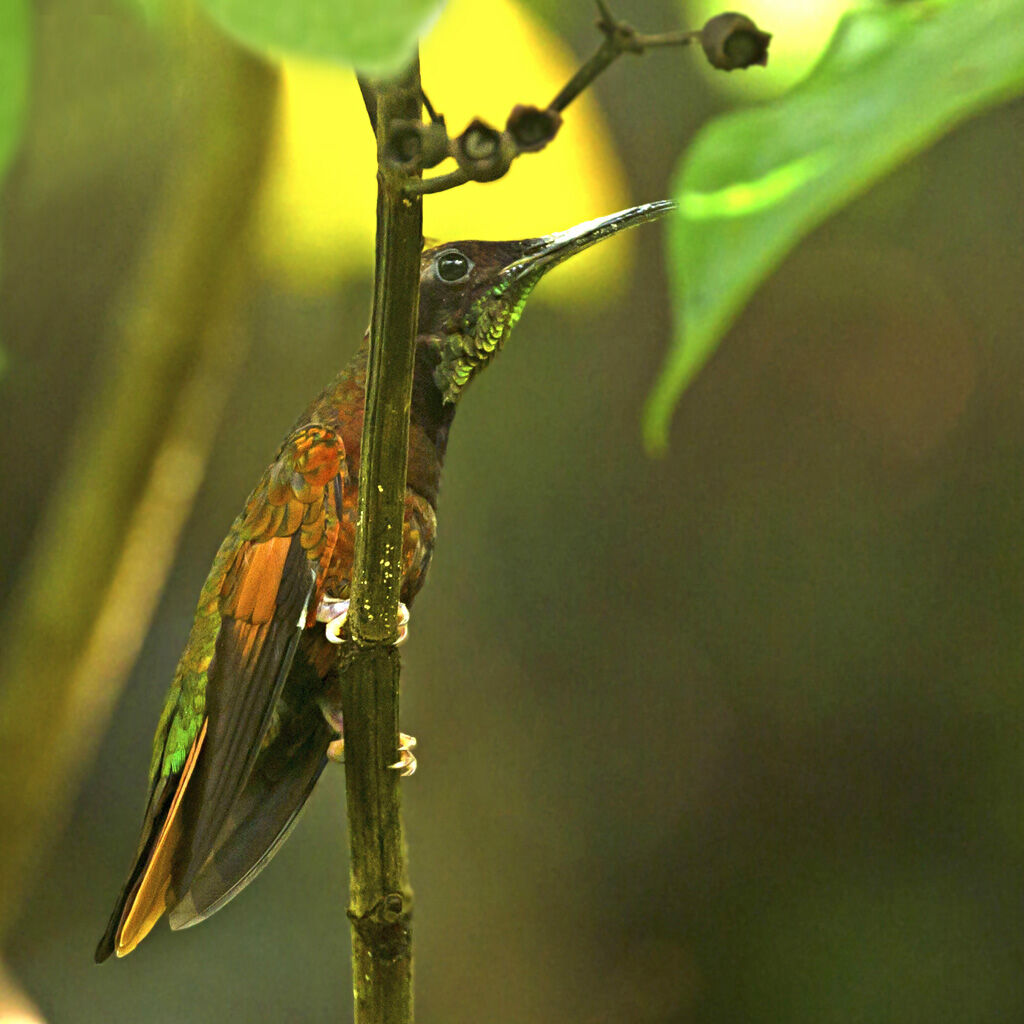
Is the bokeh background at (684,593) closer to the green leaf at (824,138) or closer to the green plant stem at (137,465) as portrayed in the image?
the green plant stem at (137,465)

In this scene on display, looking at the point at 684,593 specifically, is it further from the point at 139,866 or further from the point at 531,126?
the point at 531,126

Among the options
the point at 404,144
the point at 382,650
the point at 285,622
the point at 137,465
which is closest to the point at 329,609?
the point at 285,622

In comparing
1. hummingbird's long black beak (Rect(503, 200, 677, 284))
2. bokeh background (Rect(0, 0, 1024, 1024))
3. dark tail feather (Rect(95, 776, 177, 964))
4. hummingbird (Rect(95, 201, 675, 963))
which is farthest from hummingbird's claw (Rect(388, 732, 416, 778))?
bokeh background (Rect(0, 0, 1024, 1024))

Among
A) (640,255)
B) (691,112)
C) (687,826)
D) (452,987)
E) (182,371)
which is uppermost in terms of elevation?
(691,112)

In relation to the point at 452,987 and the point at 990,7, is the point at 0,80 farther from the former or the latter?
the point at 452,987

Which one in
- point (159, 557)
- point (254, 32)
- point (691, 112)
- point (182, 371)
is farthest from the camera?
point (691, 112)

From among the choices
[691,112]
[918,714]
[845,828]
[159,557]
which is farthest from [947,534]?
[159,557]

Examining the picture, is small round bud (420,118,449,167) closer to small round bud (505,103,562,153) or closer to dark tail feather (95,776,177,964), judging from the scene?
small round bud (505,103,562,153)
